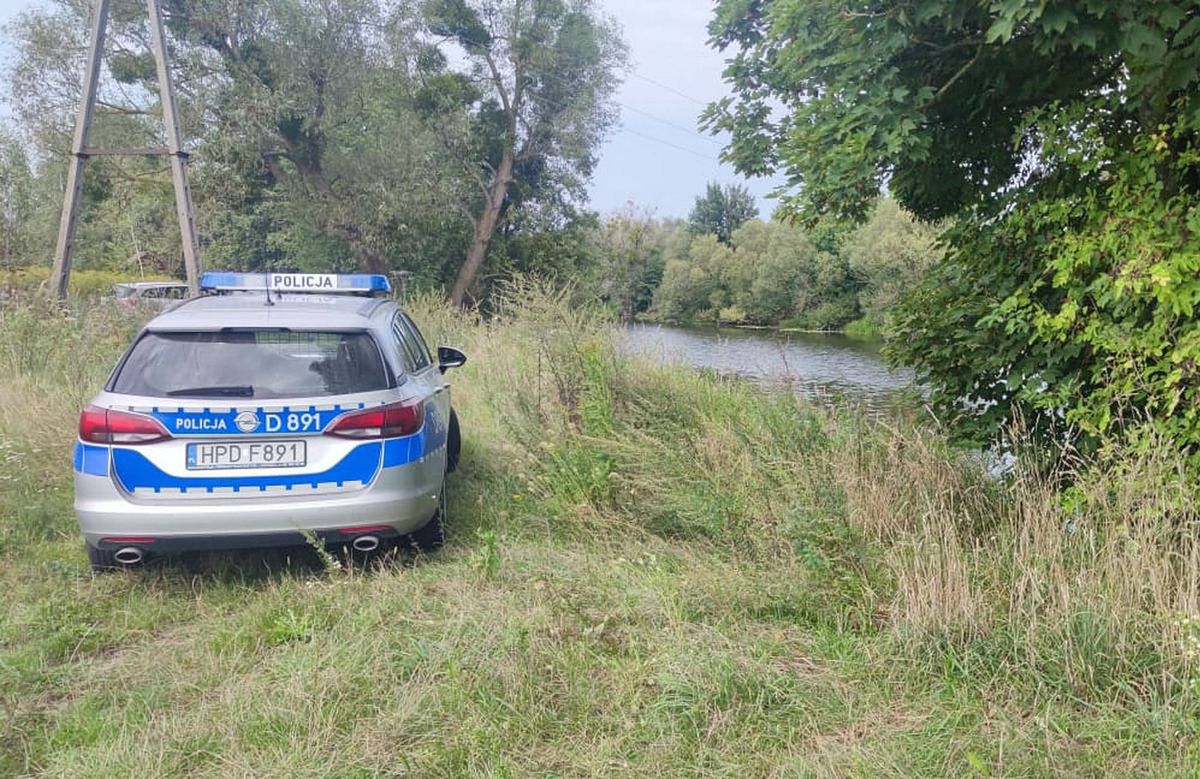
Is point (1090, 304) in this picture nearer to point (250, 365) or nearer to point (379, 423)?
point (379, 423)

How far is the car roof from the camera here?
12.7ft

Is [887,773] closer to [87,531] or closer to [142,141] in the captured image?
[87,531]

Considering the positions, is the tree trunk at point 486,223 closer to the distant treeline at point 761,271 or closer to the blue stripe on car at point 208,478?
the distant treeline at point 761,271

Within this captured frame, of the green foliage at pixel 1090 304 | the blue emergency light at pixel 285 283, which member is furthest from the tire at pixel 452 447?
the green foliage at pixel 1090 304

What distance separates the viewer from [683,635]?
294 centimetres

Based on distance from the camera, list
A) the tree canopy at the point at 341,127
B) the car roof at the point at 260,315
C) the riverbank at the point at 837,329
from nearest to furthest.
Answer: the car roof at the point at 260,315 < the tree canopy at the point at 341,127 < the riverbank at the point at 837,329

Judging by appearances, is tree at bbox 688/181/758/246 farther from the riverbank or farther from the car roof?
the car roof

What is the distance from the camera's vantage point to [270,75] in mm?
20891

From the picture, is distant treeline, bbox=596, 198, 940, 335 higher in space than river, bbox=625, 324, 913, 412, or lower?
higher

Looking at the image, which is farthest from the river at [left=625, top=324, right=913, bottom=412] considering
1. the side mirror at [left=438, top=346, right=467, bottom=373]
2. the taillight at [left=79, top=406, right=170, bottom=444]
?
the taillight at [left=79, top=406, right=170, bottom=444]

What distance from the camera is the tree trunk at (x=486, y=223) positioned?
79.6 feet

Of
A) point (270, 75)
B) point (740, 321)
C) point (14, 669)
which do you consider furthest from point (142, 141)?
point (740, 321)

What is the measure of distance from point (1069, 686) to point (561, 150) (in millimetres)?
24021

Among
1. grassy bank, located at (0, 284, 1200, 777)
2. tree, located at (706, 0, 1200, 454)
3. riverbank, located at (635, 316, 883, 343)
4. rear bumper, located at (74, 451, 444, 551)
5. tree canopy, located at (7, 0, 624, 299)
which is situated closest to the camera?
grassy bank, located at (0, 284, 1200, 777)
